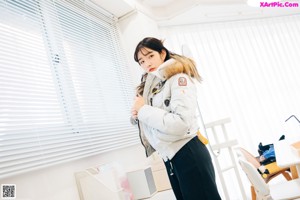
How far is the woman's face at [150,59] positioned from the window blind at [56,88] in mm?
667

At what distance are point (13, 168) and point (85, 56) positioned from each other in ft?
4.06

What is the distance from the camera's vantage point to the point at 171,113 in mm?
1188

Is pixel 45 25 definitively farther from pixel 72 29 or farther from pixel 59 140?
pixel 59 140

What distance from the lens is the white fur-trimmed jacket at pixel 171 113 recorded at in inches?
45.8

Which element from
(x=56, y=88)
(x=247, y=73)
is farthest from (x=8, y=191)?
(x=247, y=73)

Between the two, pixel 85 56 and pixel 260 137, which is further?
pixel 260 137

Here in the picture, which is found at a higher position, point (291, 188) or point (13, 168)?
point (13, 168)

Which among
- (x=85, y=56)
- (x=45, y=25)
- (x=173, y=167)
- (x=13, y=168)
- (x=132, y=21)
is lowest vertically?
(x=173, y=167)

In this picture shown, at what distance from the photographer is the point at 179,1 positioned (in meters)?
3.55

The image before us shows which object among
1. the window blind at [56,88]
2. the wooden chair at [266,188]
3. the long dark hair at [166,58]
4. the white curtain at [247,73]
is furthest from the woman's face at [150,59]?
the white curtain at [247,73]

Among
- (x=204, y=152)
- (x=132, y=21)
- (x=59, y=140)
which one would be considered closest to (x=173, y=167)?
(x=204, y=152)

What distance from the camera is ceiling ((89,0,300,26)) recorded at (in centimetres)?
306

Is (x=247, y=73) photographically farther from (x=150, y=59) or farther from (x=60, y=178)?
(x=60, y=178)

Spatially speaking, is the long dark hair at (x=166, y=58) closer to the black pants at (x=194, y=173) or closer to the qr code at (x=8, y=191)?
the black pants at (x=194, y=173)
